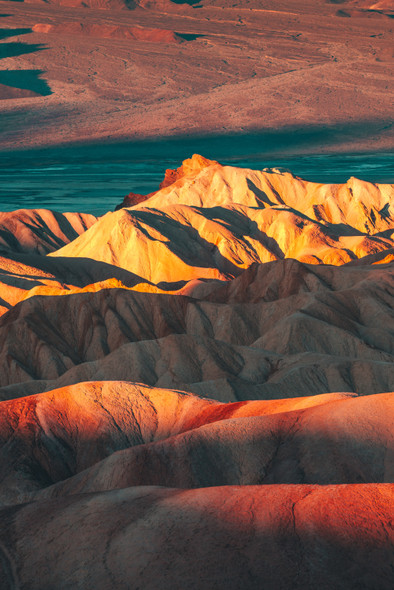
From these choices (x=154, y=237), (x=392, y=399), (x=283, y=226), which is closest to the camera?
(x=392, y=399)

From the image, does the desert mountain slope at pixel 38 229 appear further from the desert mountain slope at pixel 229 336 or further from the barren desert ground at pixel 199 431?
the desert mountain slope at pixel 229 336

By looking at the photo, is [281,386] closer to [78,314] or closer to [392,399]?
[392,399]

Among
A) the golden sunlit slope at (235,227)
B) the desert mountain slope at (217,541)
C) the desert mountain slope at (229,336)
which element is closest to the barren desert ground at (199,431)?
the desert mountain slope at (217,541)

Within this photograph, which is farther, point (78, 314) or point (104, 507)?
point (78, 314)

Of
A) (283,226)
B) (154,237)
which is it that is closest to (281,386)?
(154,237)

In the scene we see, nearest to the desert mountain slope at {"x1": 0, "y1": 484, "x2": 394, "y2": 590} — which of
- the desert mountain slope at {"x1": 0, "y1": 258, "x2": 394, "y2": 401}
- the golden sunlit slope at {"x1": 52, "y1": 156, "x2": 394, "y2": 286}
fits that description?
the desert mountain slope at {"x1": 0, "y1": 258, "x2": 394, "y2": 401}

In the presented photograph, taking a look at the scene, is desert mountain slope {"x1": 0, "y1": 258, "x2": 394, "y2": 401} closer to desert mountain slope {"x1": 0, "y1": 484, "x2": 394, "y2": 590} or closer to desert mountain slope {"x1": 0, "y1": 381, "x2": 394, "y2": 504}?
desert mountain slope {"x1": 0, "y1": 381, "x2": 394, "y2": 504}

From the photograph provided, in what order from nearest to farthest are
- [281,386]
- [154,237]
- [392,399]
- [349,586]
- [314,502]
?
[349,586], [314,502], [392,399], [281,386], [154,237]
